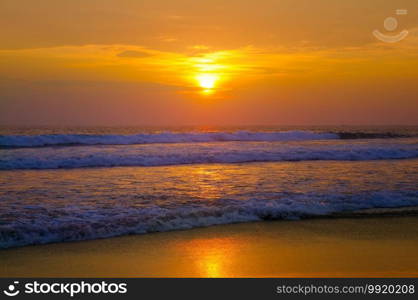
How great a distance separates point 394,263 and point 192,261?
243 cm

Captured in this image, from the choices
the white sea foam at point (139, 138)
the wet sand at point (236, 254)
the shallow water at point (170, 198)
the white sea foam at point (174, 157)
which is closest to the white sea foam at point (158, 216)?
the shallow water at point (170, 198)

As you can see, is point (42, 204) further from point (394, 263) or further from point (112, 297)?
point (394, 263)

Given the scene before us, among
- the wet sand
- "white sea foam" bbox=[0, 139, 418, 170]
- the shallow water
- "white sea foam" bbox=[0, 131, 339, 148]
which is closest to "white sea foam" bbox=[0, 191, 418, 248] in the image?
the shallow water

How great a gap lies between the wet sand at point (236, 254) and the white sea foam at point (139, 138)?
73.0 feet

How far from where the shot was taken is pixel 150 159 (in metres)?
18.2

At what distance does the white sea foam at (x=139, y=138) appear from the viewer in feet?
91.5

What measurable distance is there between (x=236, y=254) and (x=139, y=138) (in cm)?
2671

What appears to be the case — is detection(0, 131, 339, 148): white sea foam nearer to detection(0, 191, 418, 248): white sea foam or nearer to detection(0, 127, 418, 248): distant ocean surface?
detection(0, 127, 418, 248): distant ocean surface

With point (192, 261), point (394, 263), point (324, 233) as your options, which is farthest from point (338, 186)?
point (192, 261)

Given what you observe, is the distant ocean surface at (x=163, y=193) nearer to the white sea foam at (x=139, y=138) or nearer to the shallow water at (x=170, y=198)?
the shallow water at (x=170, y=198)

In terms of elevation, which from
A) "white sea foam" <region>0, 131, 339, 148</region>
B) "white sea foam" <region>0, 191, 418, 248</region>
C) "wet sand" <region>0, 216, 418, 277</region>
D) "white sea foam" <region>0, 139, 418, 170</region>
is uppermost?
"white sea foam" <region>0, 131, 339, 148</region>

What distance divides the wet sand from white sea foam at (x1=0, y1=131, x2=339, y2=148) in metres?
22.3

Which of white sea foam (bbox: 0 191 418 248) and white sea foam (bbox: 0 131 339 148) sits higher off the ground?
white sea foam (bbox: 0 131 339 148)

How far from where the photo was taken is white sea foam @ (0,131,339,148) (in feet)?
91.5
